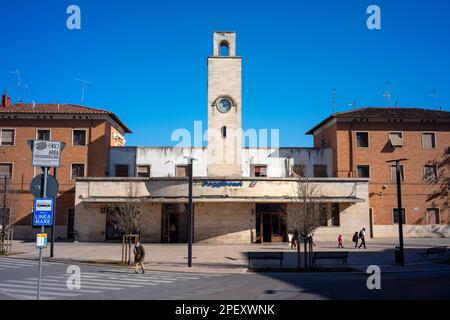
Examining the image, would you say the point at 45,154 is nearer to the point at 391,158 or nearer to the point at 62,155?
the point at 62,155

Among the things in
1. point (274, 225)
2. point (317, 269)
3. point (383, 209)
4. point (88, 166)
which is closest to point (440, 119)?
point (383, 209)

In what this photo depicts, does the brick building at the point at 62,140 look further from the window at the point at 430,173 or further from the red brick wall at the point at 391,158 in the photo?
the window at the point at 430,173

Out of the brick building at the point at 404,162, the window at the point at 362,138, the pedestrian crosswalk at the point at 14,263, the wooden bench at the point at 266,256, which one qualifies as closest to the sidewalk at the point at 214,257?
the wooden bench at the point at 266,256

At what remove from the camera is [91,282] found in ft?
52.4

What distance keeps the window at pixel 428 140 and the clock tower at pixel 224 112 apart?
61.7 ft

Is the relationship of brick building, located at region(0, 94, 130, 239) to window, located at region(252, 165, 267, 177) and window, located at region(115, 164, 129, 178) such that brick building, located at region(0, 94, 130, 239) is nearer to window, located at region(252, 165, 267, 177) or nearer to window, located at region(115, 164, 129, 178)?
window, located at region(115, 164, 129, 178)

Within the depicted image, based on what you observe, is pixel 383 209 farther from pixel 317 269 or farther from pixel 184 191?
pixel 317 269

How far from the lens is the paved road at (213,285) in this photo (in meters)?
13.1

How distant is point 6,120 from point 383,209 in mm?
36328

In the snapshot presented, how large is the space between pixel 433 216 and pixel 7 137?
4070 cm
